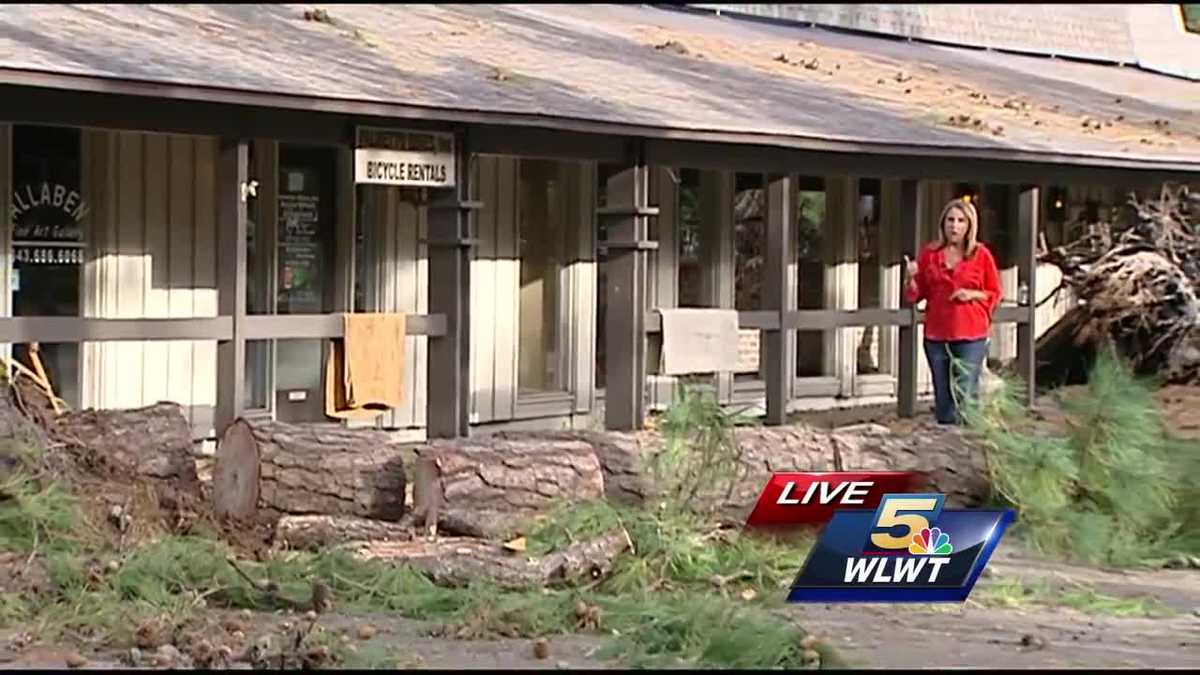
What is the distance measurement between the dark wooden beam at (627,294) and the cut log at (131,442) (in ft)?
12.7

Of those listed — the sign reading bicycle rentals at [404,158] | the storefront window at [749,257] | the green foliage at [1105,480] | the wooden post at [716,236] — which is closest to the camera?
the green foliage at [1105,480]

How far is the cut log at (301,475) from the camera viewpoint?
979 centimetres

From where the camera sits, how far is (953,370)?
12352mm

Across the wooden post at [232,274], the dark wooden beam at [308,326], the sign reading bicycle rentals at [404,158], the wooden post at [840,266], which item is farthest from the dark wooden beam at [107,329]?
the wooden post at [840,266]

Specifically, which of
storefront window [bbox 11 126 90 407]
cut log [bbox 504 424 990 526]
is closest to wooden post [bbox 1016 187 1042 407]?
cut log [bbox 504 424 990 526]

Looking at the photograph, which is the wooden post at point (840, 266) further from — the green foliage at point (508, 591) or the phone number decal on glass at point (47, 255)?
the green foliage at point (508, 591)

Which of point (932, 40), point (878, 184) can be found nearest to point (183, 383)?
point (878, 184)

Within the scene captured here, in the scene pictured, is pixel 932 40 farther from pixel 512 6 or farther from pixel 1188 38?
pixel 512 6

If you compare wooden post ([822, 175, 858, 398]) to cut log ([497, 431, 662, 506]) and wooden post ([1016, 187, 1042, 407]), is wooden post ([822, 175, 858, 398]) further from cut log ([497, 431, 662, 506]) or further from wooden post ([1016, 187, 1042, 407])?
cut log ([497, 431, 662, 506])

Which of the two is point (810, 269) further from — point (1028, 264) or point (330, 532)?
point (330, 532)

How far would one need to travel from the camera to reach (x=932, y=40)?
21.9 meters

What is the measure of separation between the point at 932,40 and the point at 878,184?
11.4 feet

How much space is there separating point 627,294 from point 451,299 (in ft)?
4.87

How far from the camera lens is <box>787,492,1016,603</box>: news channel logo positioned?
26.9 feet
